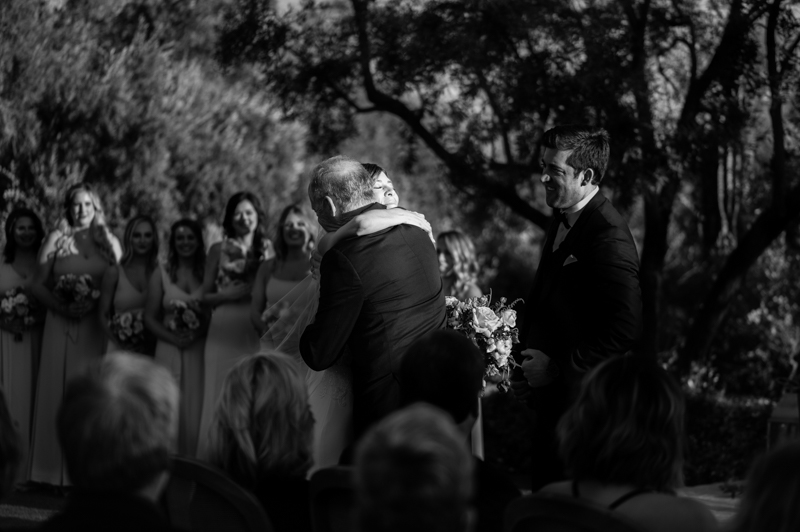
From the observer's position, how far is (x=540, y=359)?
4.46 meters

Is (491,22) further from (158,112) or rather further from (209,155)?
(209,155)

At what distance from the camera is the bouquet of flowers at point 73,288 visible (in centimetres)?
818

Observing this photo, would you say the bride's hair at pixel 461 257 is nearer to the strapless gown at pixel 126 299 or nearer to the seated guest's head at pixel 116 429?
the strapless gown at pixel 126 299

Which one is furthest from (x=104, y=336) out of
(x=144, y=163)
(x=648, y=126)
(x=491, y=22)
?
(x=144, y=163)

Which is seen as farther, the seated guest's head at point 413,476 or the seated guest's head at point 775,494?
the seated guest's head at point 775,494

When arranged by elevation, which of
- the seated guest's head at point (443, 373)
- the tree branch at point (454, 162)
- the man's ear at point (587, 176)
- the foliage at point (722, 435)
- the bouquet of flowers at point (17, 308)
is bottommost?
the foliage at point (722, 435)

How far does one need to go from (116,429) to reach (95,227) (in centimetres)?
664

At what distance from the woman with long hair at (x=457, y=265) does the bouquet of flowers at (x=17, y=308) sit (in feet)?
11.7

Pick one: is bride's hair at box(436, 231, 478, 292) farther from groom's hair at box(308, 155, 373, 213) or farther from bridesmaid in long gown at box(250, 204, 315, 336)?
groom's hair at box(308, 155, 373, 213)

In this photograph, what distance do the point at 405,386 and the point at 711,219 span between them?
9077 millimetres

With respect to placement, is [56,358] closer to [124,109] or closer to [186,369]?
[186,369]

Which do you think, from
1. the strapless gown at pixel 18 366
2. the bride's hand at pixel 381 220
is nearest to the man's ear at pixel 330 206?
the bride's hand at pixel 381 220

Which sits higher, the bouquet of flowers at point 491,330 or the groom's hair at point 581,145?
the groom's hair at point 581,145

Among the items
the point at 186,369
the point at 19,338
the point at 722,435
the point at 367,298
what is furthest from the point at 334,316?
the point at 722,435
